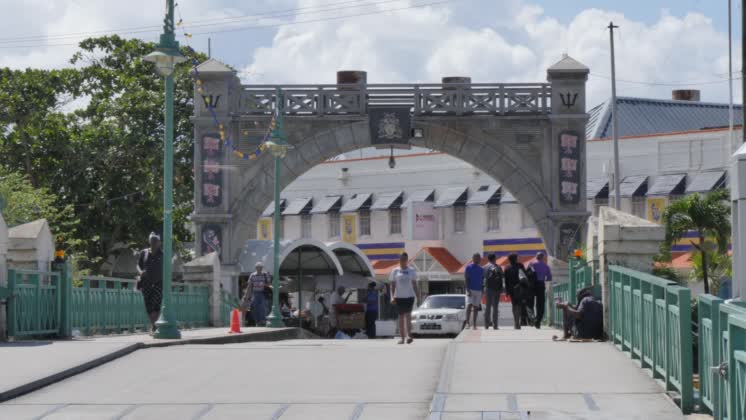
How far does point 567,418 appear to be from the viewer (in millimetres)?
11391

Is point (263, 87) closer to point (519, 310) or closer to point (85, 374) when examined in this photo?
point (519, 310)

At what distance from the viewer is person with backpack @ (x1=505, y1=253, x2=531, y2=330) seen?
28266mm

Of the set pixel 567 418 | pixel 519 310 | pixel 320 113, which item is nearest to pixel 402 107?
pixel 320 113

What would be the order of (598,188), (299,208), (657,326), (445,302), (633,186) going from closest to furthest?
(657,326) < (445,302) < (633,186) < (598,188) < (299,208)

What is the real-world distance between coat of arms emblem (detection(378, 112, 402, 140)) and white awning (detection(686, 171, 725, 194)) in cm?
1881

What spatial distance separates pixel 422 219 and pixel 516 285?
42.3 meters

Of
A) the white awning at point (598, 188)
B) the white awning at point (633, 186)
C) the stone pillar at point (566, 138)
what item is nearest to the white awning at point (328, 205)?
the white awning at point (598, 188)

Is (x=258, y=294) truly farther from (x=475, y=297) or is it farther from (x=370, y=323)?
(x=475, y=297)

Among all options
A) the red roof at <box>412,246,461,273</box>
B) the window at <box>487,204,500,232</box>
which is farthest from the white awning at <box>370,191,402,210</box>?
the window at <box>487,204,500,232</box>

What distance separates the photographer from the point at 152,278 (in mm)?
23391

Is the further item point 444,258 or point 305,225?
point 305,225

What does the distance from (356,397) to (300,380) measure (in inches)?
61.5

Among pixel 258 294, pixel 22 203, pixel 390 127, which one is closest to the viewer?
pixel 258 294

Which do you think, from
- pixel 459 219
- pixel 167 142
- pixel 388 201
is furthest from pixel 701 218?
pixel 388 201
